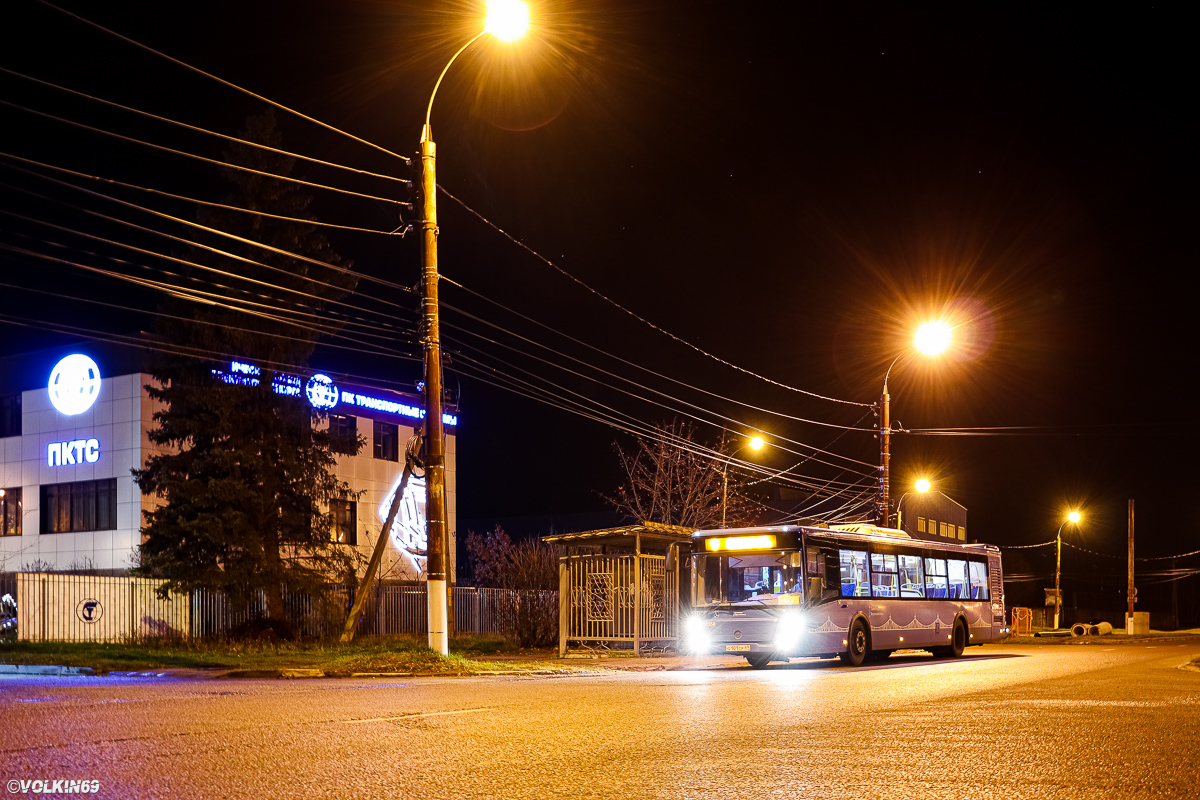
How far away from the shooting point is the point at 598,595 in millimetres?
27656

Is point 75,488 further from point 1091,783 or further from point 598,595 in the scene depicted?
point 1091,783

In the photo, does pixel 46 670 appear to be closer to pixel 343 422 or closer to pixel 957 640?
pixel 957 640

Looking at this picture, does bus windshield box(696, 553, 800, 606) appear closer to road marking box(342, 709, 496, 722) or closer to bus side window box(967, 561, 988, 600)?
bus side window box(967, 561, 988, 600)

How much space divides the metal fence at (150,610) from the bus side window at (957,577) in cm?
1037

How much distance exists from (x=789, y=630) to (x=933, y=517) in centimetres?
5180

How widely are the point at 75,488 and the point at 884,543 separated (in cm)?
3233

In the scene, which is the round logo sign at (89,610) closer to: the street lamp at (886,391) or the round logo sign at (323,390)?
the round logo sign at (323,390)

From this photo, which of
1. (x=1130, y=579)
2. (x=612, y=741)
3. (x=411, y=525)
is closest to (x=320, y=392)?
(x=411, y=525)

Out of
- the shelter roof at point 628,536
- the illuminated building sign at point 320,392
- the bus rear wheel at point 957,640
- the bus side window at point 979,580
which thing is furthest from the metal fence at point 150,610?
the bus side window at point 979,580

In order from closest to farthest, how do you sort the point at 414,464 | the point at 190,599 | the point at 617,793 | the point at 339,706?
1. the point at 617,793
2. the point at 339,706
3. the point at 414,464
4. the point at 190,599

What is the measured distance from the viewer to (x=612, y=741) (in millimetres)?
9477

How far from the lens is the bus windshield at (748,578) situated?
23.3 meters

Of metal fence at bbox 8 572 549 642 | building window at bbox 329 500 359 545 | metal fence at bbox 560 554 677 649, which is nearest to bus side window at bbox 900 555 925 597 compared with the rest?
metal fence at bbox 560 554 677 649

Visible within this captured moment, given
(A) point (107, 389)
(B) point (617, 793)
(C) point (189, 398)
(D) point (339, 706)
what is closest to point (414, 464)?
(C) point (189, 398)
